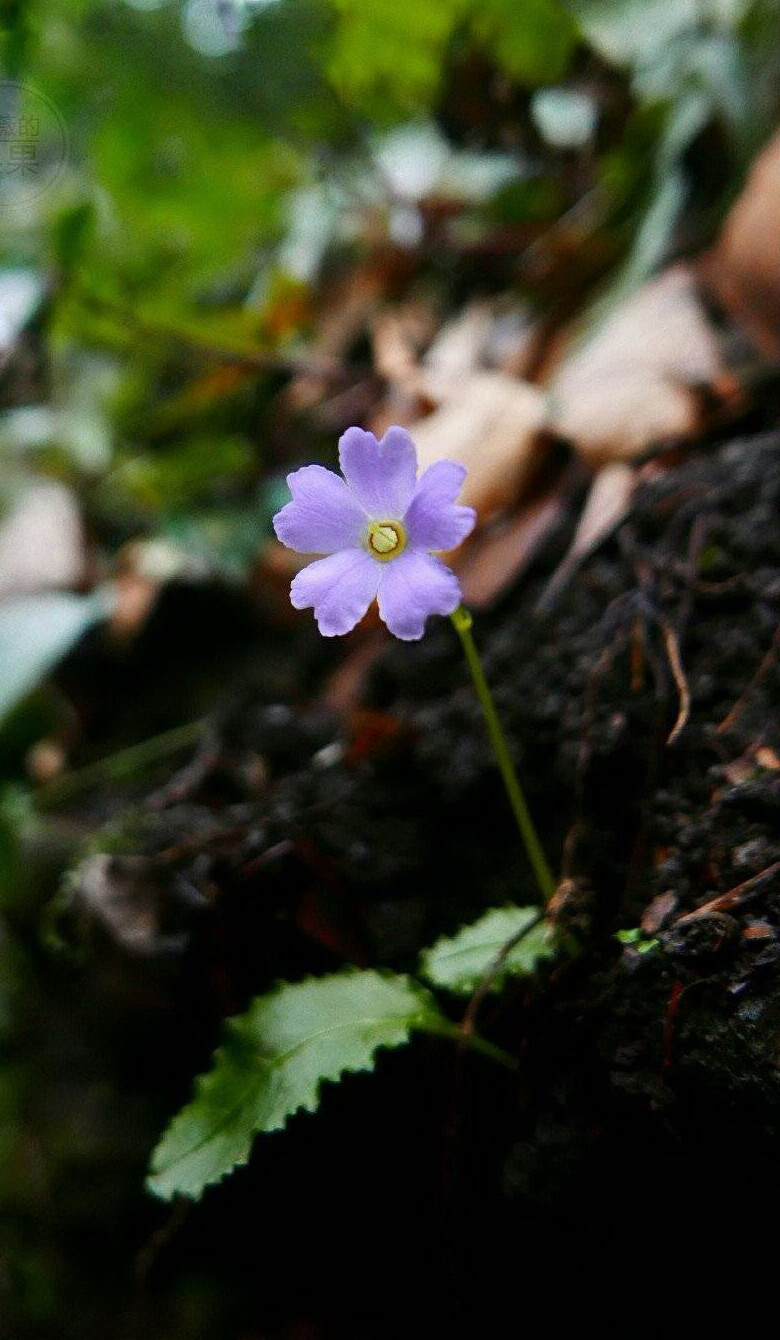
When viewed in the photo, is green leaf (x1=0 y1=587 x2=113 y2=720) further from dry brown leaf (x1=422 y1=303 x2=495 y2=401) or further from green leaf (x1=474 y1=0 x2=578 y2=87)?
green leaf (x1=474 y1=0 x2=578 y2=87)


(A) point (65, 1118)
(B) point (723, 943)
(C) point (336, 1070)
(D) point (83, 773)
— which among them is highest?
(D) point (83, 773)

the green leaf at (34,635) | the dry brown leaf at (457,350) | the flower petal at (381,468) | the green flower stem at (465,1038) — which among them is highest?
the dry brown leaf at (457,350)

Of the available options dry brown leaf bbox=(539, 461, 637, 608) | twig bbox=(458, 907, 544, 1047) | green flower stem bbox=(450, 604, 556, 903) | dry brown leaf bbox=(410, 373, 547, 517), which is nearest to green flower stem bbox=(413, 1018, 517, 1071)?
twig bbox=(458, 907, 544, 1047)

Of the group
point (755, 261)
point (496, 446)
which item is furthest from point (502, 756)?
point (755, 261)

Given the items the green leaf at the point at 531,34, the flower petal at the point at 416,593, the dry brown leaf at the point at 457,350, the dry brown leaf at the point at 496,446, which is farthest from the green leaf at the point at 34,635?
the green leaf at the point at 531,34

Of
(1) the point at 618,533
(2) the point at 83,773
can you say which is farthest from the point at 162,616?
(1) the point at 618,533

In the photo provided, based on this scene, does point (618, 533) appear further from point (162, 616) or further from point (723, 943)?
point (162, 616)

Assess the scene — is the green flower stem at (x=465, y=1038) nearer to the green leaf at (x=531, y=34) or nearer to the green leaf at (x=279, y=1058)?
the green leaf at (x=279, y=1058)
